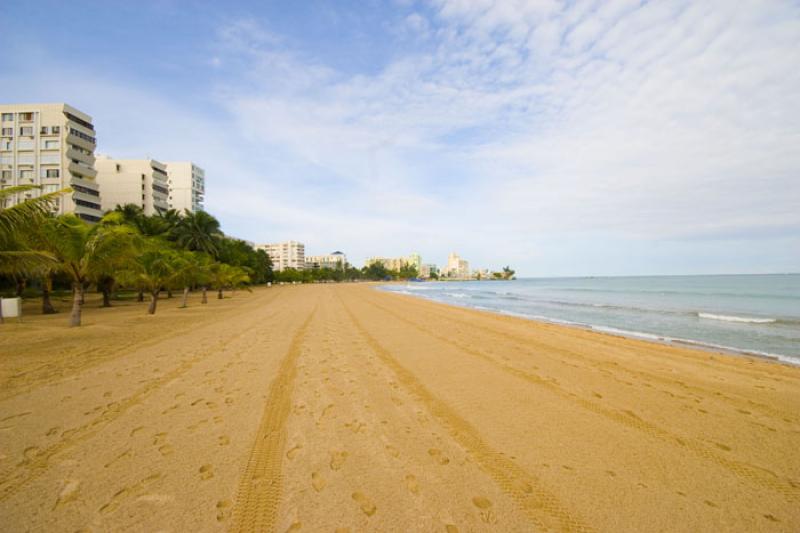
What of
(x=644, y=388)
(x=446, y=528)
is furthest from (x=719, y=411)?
(x=446, y=528)

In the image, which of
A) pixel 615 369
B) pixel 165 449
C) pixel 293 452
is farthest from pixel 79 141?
pixel 615 369

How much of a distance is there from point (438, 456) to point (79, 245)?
15.2m

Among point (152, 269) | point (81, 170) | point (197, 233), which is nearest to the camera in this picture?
point (152, 269)

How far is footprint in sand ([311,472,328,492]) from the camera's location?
3051mm

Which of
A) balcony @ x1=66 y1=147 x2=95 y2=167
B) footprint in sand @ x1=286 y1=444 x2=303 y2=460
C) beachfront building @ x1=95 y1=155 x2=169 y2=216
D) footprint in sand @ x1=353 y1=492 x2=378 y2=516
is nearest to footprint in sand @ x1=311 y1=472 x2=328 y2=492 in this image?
footprint in sand @ x1=353 y1=492 x2=378 y2=516

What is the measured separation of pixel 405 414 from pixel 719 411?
4.68m

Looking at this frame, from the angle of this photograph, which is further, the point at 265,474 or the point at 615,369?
the point at 615,369

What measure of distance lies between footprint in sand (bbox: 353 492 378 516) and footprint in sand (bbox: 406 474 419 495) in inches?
15.0

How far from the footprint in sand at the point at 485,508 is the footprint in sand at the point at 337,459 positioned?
134 cm

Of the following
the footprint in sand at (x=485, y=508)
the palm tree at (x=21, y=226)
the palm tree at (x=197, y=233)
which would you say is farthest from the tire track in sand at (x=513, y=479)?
Answer: the palm tree at (x=197, y=233)

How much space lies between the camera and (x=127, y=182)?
60781mm

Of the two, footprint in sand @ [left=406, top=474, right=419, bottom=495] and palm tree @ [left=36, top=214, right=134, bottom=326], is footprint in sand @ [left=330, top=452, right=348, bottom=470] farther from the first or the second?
palm tree @ [left=36, top=214, right=134, bottom=326]

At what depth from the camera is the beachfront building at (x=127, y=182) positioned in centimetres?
6062

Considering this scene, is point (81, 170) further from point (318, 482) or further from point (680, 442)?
point (680, 442)
